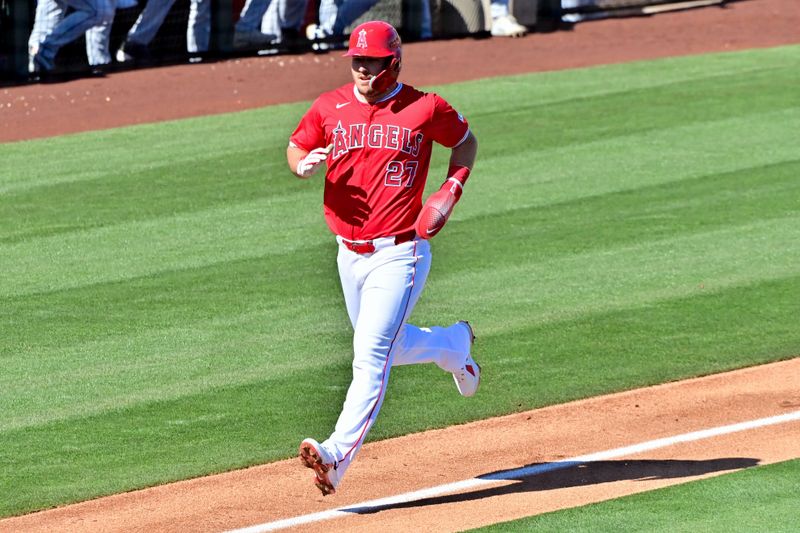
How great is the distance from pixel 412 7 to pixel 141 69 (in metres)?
3.83

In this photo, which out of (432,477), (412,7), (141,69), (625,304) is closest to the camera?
(432,477)

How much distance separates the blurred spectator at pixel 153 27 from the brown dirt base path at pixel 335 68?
322mm

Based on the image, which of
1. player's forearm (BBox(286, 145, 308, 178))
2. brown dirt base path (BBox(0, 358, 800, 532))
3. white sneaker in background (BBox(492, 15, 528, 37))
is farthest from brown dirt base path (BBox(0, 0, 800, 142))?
brown dirt base path (BBox(0, 358, 800, 532))

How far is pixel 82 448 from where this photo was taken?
728 cm

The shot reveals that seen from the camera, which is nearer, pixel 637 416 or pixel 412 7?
pixel 637 416

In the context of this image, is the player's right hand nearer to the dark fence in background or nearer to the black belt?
the black belt

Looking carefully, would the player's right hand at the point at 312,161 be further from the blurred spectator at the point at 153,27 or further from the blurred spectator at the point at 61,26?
the blurred spectator at the point at 153,27

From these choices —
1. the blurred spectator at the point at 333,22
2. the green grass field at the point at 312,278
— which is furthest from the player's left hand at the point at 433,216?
Answer: the blurred spectator at the point at 333,22

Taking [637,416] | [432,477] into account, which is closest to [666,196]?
[637,416]

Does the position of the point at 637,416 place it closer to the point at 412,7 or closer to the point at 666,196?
the point at 666,196

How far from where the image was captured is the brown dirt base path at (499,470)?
6.27 metres

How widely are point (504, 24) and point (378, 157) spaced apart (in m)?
13.0

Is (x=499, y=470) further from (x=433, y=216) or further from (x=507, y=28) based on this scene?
(x=507, y=28)

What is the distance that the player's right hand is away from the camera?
20.8 ft
